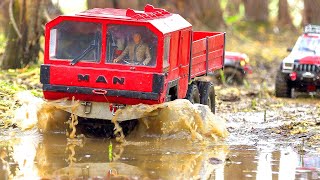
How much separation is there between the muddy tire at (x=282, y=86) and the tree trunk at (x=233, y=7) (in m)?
18.2

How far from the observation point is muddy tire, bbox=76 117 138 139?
13617mm

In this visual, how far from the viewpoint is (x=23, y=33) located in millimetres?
20453

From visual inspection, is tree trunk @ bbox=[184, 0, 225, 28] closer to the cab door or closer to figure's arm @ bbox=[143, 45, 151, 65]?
the cab door

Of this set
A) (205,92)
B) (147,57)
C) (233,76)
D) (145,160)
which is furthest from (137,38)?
(233,76)

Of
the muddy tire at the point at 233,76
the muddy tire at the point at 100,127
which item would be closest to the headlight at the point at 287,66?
the muddy tire at the point at 233,76

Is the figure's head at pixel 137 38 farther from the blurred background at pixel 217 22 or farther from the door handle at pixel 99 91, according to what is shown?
the blurred background at pixel 217 22

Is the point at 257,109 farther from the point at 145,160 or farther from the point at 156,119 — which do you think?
the point at 145,160

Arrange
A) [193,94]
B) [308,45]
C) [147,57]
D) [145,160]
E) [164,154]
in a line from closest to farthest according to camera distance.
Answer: [145,160]
[164,154]
[147,57]
[193,94]
[308,45]

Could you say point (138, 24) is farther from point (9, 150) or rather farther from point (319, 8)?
point (319, 8)

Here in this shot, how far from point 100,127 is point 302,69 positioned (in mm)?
7599

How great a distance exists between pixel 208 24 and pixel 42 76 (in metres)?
20.3

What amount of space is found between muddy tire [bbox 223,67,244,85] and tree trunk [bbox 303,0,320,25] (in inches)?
548

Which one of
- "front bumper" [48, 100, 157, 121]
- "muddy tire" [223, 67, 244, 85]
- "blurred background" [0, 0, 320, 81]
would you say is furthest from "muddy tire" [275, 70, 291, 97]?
"front bumper" [48, 100, 157, 121]

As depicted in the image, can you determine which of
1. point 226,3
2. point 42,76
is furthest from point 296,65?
point 226,3
